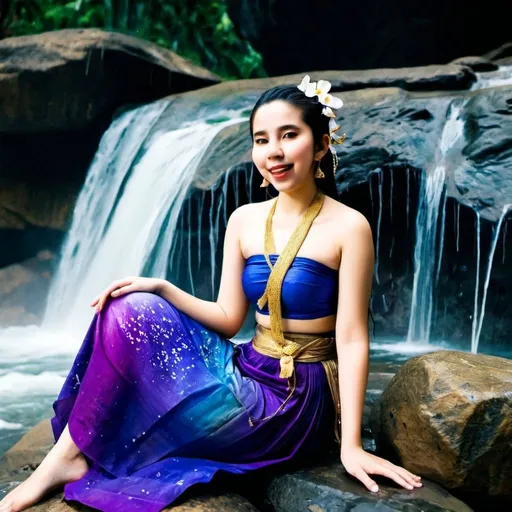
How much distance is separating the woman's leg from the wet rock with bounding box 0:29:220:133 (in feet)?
18.7

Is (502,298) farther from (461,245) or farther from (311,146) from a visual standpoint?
(311,146)

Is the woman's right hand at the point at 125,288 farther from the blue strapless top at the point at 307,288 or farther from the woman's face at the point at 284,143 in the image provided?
the woman's face at the point at 284,143

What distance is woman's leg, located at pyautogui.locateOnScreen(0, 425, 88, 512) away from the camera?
6.50ft

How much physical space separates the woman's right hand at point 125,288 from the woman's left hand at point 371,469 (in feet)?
2.62

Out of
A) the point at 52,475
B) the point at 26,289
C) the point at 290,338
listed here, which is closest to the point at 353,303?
the point at 290,338

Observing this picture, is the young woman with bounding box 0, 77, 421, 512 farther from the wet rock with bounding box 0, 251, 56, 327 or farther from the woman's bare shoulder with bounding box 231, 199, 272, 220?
the wet rock with bounding box 0, 251, 56, 327

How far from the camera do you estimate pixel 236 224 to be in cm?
233

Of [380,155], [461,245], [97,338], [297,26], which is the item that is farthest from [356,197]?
[297,26]

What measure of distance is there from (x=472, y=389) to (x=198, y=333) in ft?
2.89

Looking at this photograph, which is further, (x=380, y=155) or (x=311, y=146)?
(x=380, y=155)

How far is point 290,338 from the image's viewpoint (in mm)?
2178

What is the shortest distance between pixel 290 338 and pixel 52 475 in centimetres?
86

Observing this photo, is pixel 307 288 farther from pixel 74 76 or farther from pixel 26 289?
pixel 26 289

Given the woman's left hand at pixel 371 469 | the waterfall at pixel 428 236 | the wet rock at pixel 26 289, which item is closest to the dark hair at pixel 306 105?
the woman's left hand at pixel 371 469
